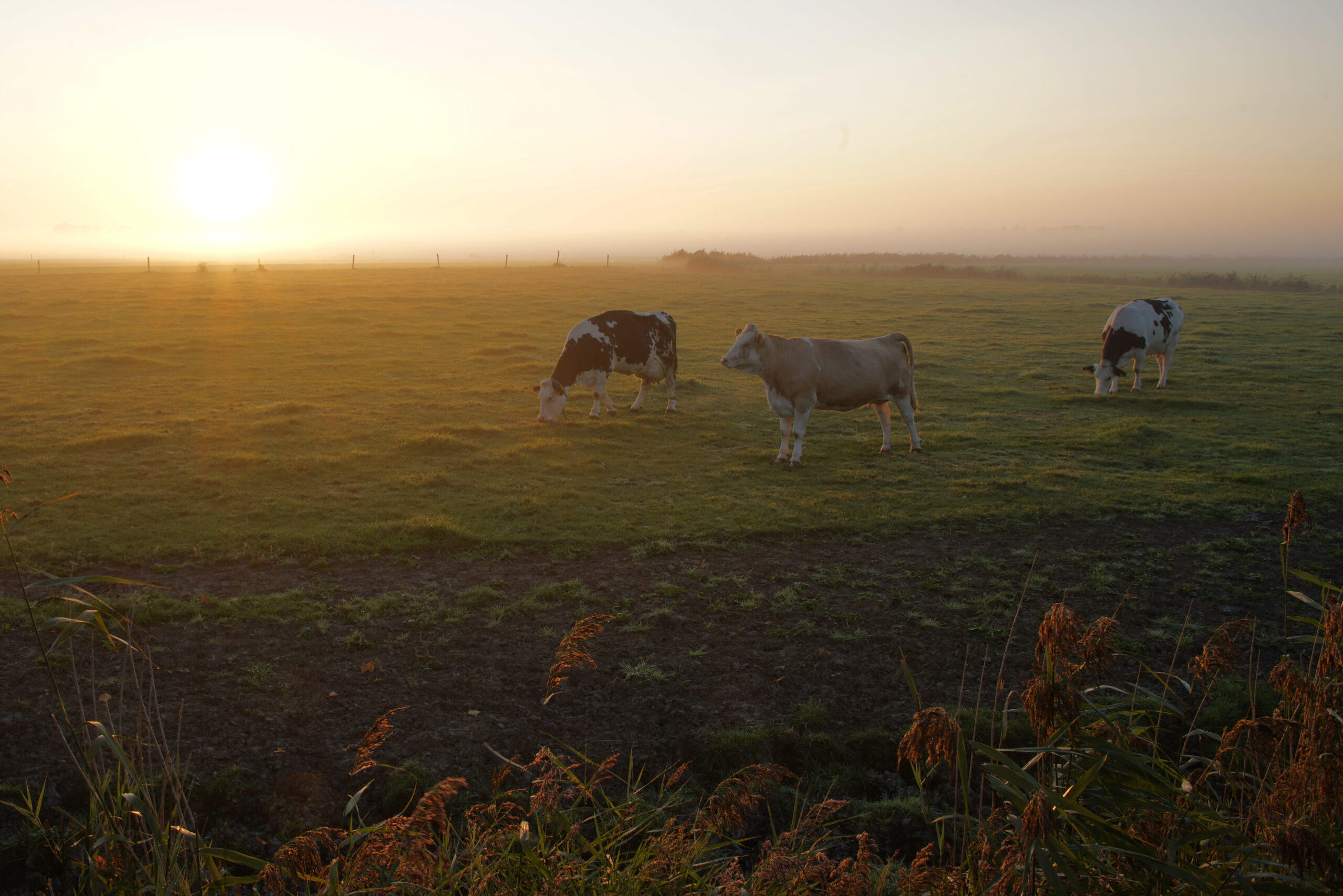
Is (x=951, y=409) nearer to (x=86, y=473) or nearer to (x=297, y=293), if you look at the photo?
(x=86, y=473)

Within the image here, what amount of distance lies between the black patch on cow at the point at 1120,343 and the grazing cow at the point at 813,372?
8427 mm

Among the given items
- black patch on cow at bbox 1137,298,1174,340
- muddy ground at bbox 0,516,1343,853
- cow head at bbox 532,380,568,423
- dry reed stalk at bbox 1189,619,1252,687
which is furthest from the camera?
black patch on cow at bbox 1137,298,1174,340

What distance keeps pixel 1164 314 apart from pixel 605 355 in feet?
43.8

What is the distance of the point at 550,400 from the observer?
14.9 meters

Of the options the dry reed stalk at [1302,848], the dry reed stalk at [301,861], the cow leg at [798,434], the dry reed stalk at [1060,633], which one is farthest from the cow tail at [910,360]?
the dry reed stalk at [301,861]

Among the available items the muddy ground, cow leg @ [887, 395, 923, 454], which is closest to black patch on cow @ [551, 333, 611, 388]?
cow leg @ [887, 395, 923, 454]

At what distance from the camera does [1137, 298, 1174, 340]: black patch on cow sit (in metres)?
18.7

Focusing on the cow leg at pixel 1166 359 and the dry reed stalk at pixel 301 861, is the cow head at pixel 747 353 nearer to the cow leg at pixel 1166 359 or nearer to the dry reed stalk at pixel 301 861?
the dry reed stalk at pixel 301 861

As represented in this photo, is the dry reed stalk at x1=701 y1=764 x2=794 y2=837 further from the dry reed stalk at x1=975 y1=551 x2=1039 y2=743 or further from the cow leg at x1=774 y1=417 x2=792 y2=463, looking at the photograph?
the cow leg at x1=774 y1=417 x2=792 y2=463

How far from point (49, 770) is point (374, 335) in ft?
76.7

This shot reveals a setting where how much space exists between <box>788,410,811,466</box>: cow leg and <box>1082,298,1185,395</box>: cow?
958 centimetres

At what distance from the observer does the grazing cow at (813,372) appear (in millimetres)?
12164

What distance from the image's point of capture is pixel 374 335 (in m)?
26.5

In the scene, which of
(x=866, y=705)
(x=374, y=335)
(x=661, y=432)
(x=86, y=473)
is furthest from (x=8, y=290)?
(x=866, y=705)
